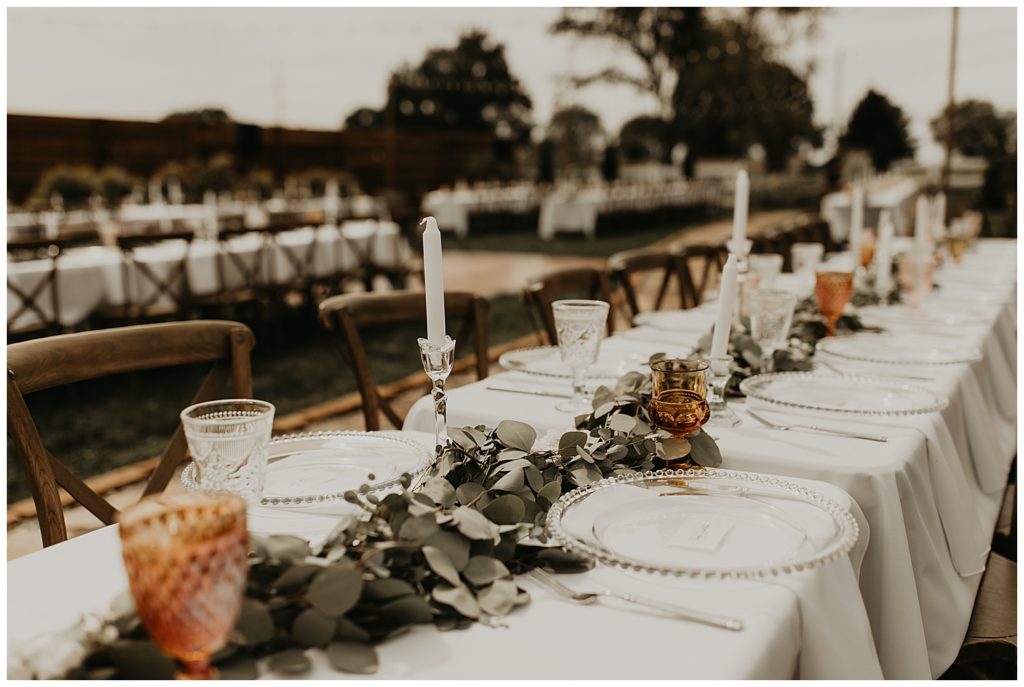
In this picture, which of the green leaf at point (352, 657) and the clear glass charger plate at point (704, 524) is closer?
the green leaf at point (352, 657)

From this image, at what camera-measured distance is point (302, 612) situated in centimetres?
71

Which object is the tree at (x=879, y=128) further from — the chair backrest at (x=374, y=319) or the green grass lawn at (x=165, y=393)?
the chair backrest at (x=374, y=319)

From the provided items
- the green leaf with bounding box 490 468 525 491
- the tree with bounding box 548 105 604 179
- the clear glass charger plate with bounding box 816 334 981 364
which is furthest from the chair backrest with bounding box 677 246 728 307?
the tree with bounding box 548 105 604 179

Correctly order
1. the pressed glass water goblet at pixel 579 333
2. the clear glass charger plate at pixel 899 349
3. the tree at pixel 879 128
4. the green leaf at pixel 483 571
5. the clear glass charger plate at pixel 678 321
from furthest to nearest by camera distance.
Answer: the tree at pixel 879 128
the clear glass charger plate at pixel 678 321
the clear glass charger plate at pixel 899 349
the pressed glass water goblet at pixel 579 333
the green leaf at pixel 483 571

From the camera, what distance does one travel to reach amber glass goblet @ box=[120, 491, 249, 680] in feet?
1.79

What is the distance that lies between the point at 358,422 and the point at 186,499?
293 centimetres

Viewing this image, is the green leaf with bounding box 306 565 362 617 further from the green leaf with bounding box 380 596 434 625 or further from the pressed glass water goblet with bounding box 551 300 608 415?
the pressed glass water goblet with bounding box 551 300 608 415

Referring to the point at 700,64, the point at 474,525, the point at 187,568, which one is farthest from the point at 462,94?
the point at 187,568

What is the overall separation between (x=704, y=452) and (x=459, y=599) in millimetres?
488

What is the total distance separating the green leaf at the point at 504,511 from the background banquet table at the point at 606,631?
3.0 inches

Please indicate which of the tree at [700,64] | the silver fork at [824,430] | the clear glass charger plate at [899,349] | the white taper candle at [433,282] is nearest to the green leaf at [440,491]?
the white taper candle at [433,282]

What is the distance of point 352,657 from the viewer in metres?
0.68

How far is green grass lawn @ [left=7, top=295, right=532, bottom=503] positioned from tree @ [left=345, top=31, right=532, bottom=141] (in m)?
19.8

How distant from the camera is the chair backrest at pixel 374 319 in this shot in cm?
206
